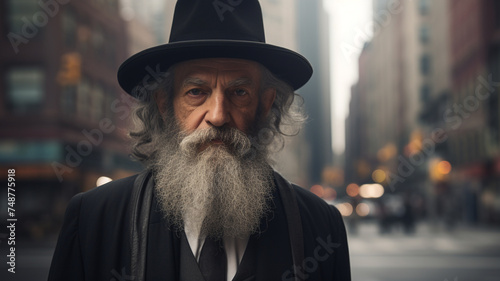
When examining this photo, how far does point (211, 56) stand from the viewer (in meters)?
2.56

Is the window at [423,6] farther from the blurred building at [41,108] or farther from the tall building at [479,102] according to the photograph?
the blurred building at [41,108]

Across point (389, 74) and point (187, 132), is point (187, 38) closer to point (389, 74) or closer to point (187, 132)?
point (187, 132)

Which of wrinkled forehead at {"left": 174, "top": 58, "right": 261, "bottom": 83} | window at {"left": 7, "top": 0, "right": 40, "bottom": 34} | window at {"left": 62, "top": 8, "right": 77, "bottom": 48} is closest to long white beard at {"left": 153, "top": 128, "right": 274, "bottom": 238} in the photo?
wrinkled forehead at {"left": 174, "top": 58, "right": 261, "bottom": 83}

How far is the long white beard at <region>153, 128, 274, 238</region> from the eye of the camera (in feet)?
8.22

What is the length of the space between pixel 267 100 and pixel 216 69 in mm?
388

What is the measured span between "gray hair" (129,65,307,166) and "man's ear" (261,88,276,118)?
26 millimetres

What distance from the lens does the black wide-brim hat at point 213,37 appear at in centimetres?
251

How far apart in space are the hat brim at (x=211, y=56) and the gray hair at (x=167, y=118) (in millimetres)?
46

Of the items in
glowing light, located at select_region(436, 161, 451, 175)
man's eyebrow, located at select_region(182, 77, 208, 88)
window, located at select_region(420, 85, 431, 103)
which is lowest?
man's eyebrow, located at select_region(182, 77, 208, 88)

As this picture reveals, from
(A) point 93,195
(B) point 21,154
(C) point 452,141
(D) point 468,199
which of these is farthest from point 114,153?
(A) point 93,195

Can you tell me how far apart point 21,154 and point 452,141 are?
106 ft

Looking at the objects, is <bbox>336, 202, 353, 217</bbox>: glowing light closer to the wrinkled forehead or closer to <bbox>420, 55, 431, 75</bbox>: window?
<bbox>420, 55, 431, 75</bbox>: window

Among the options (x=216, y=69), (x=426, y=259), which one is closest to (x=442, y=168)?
(x=426, y=259)

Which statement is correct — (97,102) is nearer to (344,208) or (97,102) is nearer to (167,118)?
(344,208)
